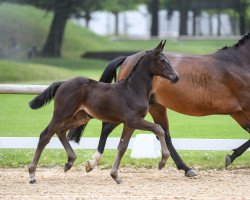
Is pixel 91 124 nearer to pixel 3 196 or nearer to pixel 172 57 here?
pixel 172 57

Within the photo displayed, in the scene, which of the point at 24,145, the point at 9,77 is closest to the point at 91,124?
the point at 24,145

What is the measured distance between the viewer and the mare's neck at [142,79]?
1179 cm

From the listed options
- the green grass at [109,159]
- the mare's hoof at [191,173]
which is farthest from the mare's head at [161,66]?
the green grass at [109,159]

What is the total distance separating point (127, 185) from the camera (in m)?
11.8

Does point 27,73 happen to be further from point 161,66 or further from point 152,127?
point 152,127

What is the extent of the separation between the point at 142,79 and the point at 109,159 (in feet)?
9.34

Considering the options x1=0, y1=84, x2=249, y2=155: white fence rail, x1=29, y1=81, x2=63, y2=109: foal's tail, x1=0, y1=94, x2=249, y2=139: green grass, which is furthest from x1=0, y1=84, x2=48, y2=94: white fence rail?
x1=29, y1=81, x2=63, y2=109: foal's tail

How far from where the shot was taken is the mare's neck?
1179 centimetres

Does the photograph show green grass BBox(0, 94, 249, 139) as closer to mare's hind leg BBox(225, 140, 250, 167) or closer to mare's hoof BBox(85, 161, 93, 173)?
mare's hind leg BBox(225, 140, 250, 167)

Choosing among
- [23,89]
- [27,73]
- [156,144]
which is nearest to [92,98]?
[156,144]

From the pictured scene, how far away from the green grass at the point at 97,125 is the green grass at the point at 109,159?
219cm

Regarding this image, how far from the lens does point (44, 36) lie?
51.4m

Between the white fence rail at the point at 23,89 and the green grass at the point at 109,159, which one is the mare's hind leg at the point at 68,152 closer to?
the green grass at the point at 109,159

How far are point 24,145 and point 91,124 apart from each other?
5.47m
